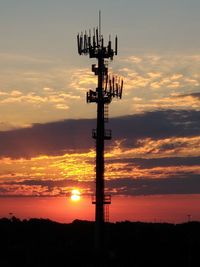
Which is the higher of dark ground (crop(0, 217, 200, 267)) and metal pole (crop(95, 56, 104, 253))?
metal pole (crop(95, 56, 104, 253))

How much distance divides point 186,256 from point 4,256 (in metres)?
19.1

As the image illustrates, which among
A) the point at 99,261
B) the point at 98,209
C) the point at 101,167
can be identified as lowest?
the point at 99,261

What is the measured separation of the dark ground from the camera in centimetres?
6412

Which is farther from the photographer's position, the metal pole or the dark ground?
the metal pole

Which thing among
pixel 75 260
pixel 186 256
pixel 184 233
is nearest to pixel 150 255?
pixel 186 256

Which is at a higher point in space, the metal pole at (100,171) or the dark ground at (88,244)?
the metal pole at (100,171)

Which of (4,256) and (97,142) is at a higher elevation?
(97,142)

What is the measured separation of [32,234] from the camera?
8175 centimetres

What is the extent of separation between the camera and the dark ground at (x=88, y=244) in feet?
210

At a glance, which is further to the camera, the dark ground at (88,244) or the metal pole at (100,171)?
the metal pole at (100,171)

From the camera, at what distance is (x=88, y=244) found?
72.6 meters

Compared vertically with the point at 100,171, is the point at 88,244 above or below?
below

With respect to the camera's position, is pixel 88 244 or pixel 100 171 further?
pixel 88 244

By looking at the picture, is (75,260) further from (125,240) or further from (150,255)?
(125,240)
